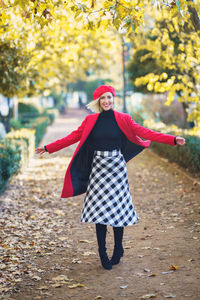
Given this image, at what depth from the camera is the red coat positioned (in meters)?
4.30

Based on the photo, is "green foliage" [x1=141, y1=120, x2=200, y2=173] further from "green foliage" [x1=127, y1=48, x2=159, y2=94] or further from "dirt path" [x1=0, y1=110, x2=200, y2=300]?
"green foliage" [x1=127, y1=48, x2=159, y2=94]

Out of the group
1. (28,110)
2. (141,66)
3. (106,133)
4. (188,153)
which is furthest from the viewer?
(28,110)

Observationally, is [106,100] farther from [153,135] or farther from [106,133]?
[153,135]

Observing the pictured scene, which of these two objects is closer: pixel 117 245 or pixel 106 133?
pixel 106 133

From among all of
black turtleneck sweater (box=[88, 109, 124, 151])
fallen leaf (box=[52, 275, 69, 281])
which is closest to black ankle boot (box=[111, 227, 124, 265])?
fallen leaf (box=[52, 275, 69, 281])

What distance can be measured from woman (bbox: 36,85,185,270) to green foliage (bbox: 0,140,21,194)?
3496 millimetres

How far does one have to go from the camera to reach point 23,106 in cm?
2986

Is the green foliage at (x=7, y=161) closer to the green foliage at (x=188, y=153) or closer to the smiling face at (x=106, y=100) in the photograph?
the smiling face at (x=106, y=100)

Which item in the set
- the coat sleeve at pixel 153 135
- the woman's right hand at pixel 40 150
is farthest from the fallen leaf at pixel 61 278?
the coat sleeve at pixel 153 135

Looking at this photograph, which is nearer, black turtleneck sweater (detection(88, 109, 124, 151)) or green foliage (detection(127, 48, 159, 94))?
black turtleneck sweater (detection(88, 109, 124, 151))

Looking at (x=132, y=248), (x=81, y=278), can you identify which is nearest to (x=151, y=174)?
(x=132, y=248)

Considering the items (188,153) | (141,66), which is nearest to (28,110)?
(141,66)

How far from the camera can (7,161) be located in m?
8.13

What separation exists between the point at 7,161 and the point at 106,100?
4.42 metres
